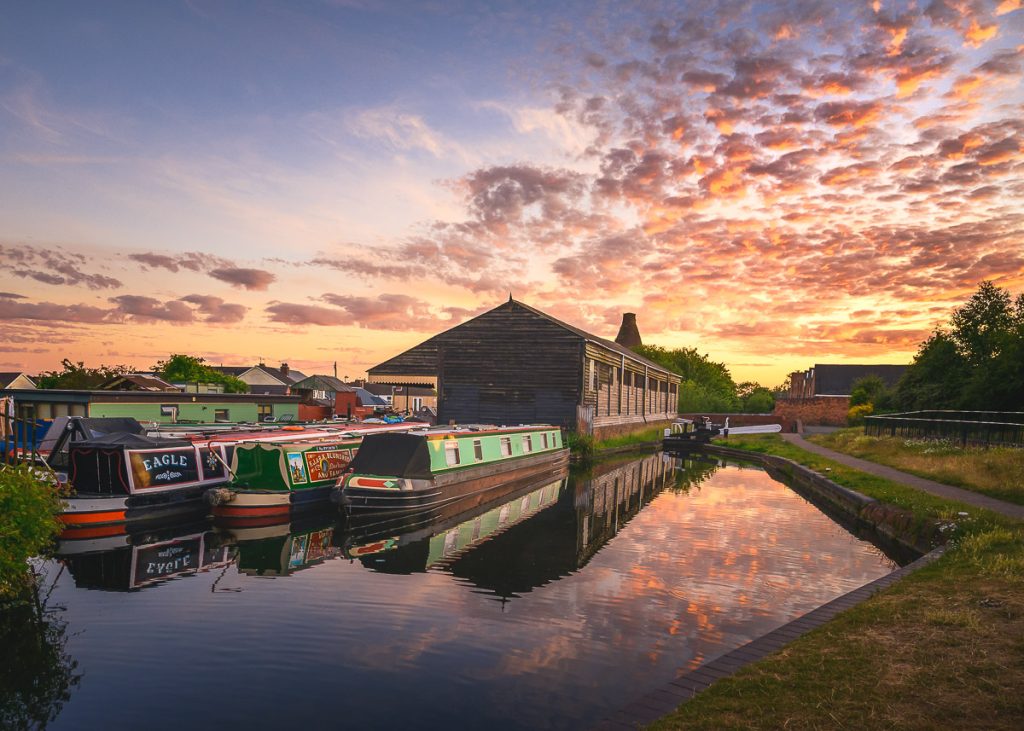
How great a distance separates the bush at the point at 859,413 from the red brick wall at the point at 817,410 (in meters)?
5.86

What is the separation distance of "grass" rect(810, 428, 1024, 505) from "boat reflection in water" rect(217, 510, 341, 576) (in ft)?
53.4

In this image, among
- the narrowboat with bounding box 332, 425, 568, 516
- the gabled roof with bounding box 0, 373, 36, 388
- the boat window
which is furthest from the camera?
the gabled roof with bounding box 0, 373, 36, 388

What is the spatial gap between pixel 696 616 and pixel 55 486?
35.4 feet

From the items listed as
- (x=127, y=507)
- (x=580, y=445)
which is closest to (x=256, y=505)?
(x=127, y=507)

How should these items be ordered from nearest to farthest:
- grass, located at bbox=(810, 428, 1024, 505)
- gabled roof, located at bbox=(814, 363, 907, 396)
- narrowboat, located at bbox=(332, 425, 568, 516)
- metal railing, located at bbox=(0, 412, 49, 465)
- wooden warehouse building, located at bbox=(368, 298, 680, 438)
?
metal railing, located at bbox=(0, 412, 49, 465)
grass, located at bbox=(810, 428, 1024, 505)
narrowboat, located at bbox=(332, 425, 568, 516)
wooden warehouse building, located at bbox=(368, 298, 680, 438)
gabled roof, located at bbox=(814, 363, 907, 396)

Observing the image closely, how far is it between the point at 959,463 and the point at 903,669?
1746cm

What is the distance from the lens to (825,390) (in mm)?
68375

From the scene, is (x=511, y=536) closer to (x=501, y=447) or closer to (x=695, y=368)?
(x=501, y=447)

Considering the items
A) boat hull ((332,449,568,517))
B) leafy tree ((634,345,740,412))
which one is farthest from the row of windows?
leafy tree ((634,345,740,412))

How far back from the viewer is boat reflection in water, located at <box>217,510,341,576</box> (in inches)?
526

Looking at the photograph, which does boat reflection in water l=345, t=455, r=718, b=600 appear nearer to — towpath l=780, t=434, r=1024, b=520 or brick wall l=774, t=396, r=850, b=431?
towpath l=780, t=434, r=1024, b=520

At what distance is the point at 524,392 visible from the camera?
3503cm

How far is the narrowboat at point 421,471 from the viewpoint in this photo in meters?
17.5

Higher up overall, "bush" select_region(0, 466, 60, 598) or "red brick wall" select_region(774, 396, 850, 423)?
"red brick wall" select_region(774, 396, 850, 423)
